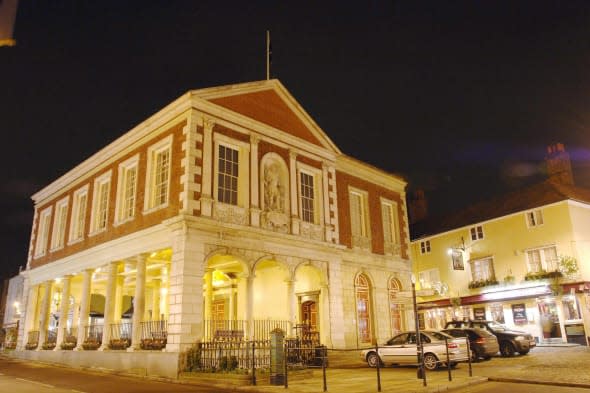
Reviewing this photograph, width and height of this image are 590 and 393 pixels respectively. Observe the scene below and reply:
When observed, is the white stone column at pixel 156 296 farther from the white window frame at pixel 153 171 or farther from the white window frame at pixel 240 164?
the white window frame at pixel 240 164

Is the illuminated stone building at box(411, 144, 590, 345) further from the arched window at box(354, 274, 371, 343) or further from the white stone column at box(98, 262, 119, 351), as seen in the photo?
the white stone column at box(98, 262, 119, 351)

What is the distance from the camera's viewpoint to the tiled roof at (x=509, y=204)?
2955 centimetres

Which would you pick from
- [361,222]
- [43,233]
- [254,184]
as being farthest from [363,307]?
[43,233]

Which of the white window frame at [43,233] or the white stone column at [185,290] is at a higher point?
the white window frame at [43,233]

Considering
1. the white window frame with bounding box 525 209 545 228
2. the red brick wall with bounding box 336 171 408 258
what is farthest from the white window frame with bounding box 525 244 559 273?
the red brick wall with bounding box 336 171 408 258

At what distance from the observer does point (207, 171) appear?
17.0 meters

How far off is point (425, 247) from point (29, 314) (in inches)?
1082

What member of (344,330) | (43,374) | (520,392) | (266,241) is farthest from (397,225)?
(43,374)

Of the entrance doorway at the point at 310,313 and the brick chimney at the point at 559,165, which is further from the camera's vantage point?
the brick chimney at the point at 559,165

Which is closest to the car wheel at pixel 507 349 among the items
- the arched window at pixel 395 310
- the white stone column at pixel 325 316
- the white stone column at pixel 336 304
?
the arched window at pixel 395 310

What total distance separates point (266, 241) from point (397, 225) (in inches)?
420

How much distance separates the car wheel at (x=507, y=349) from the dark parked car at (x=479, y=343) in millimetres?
Result: 1345

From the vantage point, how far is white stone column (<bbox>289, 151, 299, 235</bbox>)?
19672 millimetres

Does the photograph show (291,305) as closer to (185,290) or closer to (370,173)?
(185,290)
